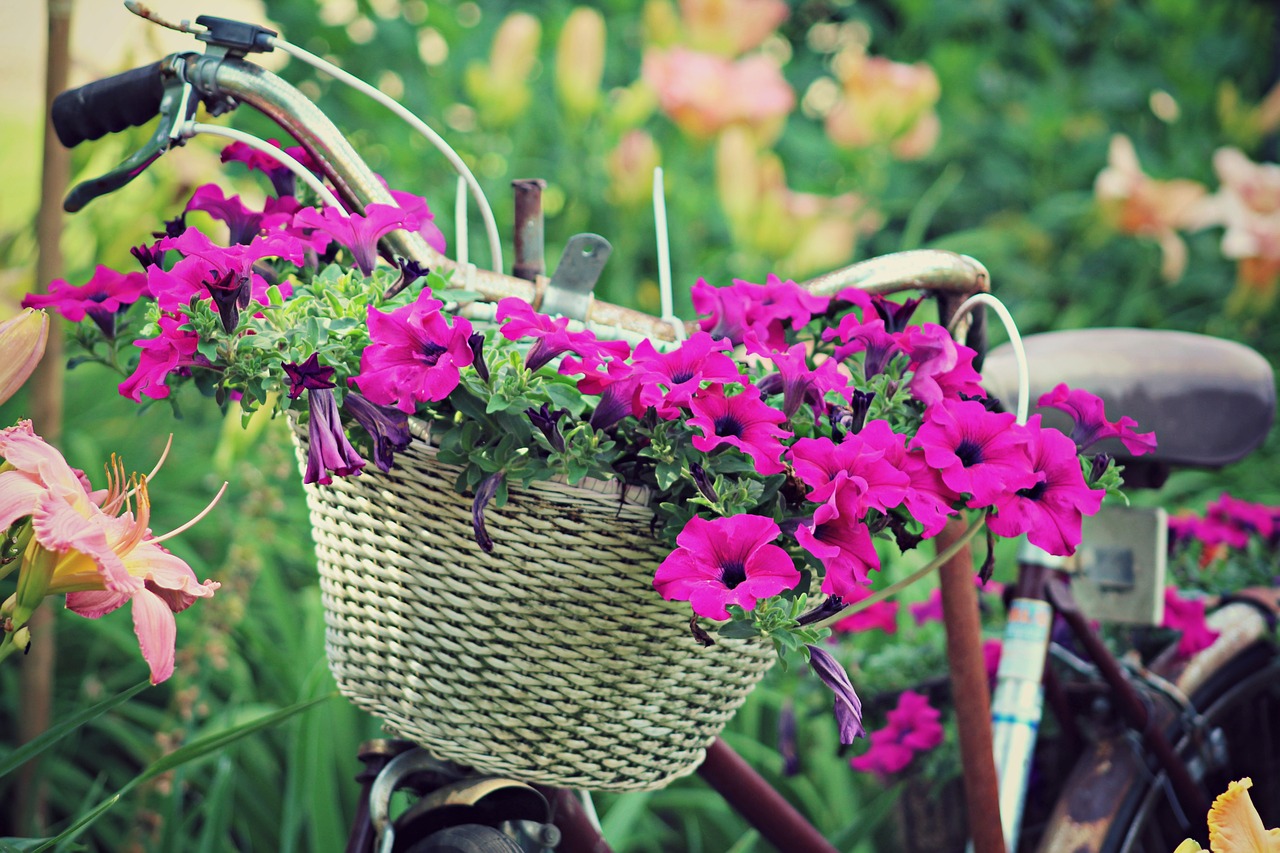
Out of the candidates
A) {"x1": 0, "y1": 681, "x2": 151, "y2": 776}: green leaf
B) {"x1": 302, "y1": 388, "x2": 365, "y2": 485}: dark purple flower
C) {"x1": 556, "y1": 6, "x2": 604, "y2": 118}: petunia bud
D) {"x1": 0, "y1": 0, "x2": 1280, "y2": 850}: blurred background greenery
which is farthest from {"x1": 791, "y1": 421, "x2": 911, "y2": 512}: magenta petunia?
{"x1": 556, "y1": 6, "x2": 604, "y2": 118}: petunia bud

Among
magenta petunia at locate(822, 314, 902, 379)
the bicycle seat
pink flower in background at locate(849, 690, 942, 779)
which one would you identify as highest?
magenta petunia at locate(822, 314, 902, 379)

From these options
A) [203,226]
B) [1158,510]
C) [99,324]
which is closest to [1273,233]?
[1158,510]

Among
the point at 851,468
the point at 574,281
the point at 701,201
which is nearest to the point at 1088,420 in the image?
the point at 851,468

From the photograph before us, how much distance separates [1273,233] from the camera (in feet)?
7.29

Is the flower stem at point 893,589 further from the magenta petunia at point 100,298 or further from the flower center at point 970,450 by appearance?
the magenta petunia at point 100,298

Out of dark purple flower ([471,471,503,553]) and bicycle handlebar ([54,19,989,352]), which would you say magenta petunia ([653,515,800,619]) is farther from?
bicycle handlebar ([54,19,989,352])

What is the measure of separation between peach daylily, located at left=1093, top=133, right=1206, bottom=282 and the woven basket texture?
6.27 feet

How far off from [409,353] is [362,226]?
0.12 m

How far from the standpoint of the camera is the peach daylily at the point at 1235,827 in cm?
57

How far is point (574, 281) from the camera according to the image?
2.41 ft

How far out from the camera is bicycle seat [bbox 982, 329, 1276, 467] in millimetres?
1055

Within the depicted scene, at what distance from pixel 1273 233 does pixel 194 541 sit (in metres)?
2.13

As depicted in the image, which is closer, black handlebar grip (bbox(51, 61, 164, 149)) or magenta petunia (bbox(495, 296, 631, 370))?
magenta petunia (bbox(495, 296, 631, 370))

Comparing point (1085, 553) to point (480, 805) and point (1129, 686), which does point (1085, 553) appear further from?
point (480, 805)
